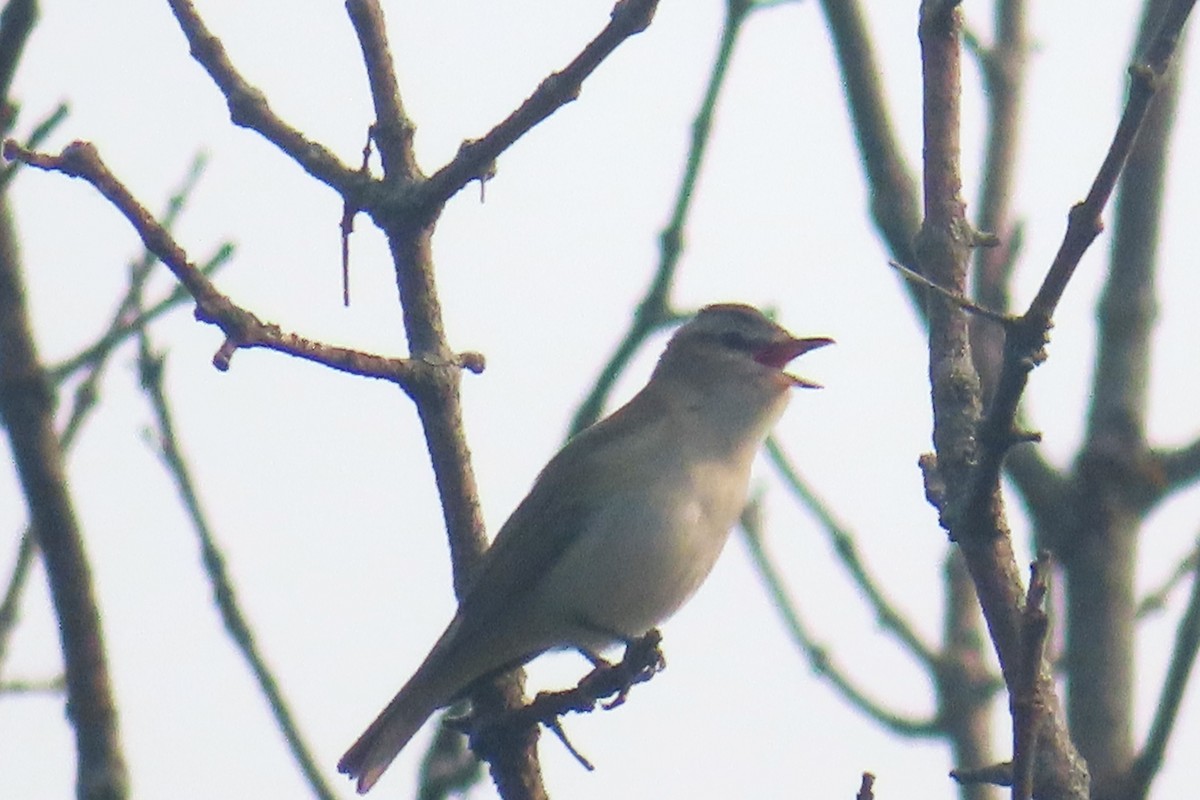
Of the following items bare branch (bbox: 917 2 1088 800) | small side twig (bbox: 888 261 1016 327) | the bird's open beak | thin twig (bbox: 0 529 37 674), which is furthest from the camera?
the bird's open beak

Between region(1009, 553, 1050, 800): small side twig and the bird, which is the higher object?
the bird

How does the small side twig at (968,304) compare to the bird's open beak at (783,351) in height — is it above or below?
below

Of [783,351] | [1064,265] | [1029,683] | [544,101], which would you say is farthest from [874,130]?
[1029,683]

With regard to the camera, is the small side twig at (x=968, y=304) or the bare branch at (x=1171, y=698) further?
the bare branch at (x=1171, y=698)

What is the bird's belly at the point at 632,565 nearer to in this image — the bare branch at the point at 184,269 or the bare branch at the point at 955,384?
the bare branch at the point at 955,384

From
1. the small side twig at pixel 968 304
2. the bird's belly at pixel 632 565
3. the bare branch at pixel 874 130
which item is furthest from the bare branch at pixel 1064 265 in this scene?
the bare branch at pixel 874 130

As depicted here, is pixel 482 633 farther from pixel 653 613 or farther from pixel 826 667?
pixel 826 667

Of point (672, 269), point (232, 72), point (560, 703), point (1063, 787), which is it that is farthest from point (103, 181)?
point (672, 269)

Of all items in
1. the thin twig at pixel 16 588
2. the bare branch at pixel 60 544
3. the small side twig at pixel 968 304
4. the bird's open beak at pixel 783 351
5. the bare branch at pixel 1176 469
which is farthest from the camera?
the bird's open beak at pixel 783 351

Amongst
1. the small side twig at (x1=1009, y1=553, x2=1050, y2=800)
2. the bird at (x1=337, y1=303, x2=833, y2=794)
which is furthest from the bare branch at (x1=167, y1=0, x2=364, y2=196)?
the small side twig at (x1=1009, y1=553, x2=1050, y2=800)

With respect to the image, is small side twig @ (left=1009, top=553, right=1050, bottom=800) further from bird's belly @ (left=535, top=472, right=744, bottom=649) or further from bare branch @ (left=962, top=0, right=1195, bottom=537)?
bird's belly @ (left=535, top=472, right=744, bottom=649)
